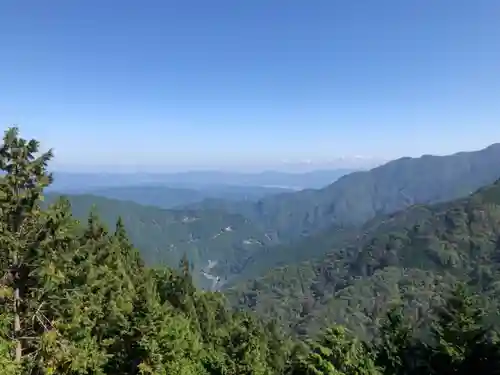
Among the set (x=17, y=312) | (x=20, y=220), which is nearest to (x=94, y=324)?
(x=17, y=312)

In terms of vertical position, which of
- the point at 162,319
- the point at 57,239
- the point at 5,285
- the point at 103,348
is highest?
the point at 57,239

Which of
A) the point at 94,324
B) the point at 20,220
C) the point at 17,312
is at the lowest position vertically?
the point at 94,324

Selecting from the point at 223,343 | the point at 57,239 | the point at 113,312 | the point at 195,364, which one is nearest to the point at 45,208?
the point at 57,239

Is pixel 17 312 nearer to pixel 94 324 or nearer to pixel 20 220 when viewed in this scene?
pixel 20 220

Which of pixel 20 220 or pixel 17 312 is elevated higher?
pixel 20 220

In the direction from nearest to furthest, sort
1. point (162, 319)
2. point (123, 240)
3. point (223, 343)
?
point (162, 319) < point (223, 343) < point (123, 240)

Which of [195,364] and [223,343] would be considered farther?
[223,343]

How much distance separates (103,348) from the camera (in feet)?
98.4

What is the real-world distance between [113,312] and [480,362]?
26.0m

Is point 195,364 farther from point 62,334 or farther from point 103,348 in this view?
point 62,334

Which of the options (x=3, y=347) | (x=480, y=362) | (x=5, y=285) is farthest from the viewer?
(x=480, y=362)

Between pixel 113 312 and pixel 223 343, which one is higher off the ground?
pixel 113 312

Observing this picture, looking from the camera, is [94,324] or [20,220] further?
[94,324]

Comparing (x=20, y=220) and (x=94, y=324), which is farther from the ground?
(x=20, y=220)
